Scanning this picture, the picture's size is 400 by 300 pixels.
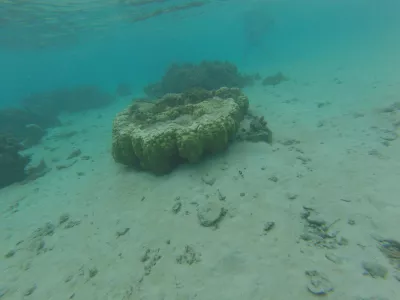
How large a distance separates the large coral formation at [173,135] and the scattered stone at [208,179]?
2.14 feet

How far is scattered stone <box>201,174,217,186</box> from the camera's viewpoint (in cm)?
659

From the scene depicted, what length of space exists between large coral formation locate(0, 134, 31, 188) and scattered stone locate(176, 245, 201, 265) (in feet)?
32.7

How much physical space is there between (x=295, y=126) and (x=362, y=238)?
21.9 feet

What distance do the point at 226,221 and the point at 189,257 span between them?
3.74 ft

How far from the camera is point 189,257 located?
4.55 m

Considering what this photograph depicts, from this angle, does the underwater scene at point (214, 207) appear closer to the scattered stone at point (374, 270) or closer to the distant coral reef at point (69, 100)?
the scattered stone at point (374, 270)

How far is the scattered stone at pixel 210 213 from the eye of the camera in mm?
5242

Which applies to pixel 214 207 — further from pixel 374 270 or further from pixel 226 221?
pixel 374 270

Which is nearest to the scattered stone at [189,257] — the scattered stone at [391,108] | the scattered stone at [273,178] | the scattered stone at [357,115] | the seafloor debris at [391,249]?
the scattered stone at [273,178]

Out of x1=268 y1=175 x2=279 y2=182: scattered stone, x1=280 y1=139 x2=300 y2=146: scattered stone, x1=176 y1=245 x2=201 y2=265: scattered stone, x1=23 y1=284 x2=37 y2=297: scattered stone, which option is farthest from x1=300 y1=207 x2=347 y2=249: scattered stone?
x1=23 y1=284 x2=37 y2=297: scattered stone

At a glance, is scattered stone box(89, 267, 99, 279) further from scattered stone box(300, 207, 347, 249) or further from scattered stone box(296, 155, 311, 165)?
scattered stone box(296, 155, 311, 165)

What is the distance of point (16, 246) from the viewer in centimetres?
635

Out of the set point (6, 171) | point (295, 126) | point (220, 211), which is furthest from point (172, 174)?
point (6, 171)

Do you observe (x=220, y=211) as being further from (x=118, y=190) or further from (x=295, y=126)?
(x=295, y=126)
